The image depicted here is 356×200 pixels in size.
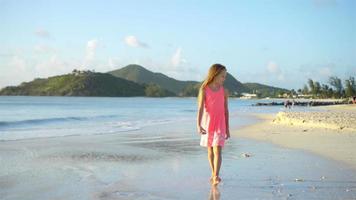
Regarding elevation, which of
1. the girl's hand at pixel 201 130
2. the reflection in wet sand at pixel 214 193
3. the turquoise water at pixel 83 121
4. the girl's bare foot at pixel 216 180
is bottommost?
the turquoise water at pixel 83 121

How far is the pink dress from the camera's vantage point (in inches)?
326

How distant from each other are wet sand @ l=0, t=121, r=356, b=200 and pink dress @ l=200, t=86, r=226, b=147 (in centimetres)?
72

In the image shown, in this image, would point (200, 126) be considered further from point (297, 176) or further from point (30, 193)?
point (30, 193)

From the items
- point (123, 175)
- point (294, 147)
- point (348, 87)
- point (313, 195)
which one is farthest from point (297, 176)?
point (348, 87)

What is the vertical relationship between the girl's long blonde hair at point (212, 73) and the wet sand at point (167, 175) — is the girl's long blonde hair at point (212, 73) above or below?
above

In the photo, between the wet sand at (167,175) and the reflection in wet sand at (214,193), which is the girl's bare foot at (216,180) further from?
the reflection in wet sand at (214,193)

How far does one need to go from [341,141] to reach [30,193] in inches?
428

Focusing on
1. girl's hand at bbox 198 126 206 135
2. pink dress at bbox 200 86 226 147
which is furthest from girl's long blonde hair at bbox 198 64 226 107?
girl's hand at bbox 198 126 206 135

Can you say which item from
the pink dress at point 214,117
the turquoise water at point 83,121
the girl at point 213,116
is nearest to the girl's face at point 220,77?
the girl at point 213,116

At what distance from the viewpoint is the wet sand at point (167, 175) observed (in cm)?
738

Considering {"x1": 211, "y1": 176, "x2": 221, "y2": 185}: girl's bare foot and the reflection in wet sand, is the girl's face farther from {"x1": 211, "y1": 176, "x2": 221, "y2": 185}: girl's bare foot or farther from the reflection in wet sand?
the reflection in wet sand

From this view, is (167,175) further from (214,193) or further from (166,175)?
(214,193)

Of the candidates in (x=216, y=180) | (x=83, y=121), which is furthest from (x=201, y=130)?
(x=83, y=121)

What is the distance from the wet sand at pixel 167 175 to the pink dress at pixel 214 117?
72 cm
